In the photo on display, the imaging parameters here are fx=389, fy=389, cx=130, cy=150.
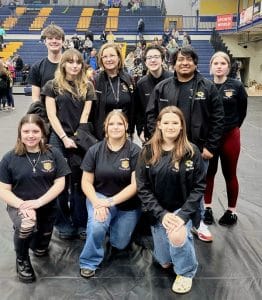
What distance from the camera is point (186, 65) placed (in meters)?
2.69

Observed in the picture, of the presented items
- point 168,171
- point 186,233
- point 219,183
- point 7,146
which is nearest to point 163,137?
point 168,171

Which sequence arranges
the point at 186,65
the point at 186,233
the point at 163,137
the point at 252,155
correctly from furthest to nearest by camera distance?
1. the point at 252,155
2. the point at 186,65
3. the point at 163,137
4. the point at 186,233

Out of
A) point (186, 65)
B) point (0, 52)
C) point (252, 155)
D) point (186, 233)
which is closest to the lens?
point (186, 233)

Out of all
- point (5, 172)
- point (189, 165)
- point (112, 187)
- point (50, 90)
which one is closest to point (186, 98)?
point (189, 165)

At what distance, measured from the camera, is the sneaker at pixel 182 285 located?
2346 mm

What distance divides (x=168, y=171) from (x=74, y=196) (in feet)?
2.80

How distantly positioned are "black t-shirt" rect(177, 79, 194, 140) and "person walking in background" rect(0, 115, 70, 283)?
3.00 feet

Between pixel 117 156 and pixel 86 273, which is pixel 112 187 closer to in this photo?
pixel 117 156

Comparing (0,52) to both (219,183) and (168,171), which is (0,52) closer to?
(219,183)

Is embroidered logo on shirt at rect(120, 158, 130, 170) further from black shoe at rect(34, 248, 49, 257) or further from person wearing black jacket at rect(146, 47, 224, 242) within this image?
black shoe at rect(34, 248, 49, 257)

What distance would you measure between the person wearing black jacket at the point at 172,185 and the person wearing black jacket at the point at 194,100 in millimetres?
300

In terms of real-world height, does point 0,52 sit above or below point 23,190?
above

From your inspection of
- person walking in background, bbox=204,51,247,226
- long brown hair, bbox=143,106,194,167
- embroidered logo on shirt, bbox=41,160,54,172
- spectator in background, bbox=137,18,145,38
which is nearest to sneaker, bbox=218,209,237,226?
person walking in background, bbox=204,51,247,226

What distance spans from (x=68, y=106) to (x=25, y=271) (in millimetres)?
1154
